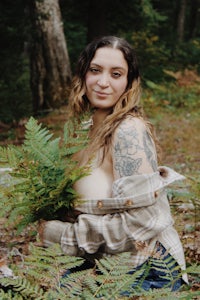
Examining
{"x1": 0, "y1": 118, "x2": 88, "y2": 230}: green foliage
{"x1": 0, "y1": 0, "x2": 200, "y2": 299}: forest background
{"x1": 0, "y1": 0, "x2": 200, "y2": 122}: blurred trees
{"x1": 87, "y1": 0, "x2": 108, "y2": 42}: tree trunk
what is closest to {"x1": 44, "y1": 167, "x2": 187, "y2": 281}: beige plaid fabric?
{"x1": 0, "y1": 118, "x2": 88, "y2": 230}: green foliage

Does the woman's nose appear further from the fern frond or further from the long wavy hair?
the fern frond

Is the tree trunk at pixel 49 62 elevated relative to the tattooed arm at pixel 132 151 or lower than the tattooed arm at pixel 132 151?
lower

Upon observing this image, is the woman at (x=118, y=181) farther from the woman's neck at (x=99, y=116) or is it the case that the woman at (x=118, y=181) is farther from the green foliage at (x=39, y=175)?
the green foliage at (x=39, y=175)

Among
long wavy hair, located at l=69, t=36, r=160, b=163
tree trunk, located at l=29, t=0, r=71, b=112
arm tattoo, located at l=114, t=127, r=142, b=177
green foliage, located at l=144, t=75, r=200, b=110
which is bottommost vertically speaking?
green foliage, located at l=144, t=75, r=200, b=110

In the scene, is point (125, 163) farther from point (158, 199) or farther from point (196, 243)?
point (196, 243)

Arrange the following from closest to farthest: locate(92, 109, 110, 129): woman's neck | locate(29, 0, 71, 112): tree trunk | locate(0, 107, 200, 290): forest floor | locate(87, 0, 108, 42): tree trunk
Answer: locate(92, 109, 110, 129): woman's neck
locate(0, 107, 200, 290): forest floor
locate(29, 0, 71, 112): tree trunk
locate(87, 0, 108, 42): tree trunk

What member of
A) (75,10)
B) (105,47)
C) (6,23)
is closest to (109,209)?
(105,47)

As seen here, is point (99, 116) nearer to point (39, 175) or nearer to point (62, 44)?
point (39, 175)

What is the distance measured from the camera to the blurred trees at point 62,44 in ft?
33.2

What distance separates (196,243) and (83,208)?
1.64m

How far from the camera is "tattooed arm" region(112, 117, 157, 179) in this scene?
2.78 m

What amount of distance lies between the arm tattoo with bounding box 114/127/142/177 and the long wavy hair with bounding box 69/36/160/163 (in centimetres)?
11

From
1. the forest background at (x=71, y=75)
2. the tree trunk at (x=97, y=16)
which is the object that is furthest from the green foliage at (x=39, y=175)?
the tree trunk at (x=97, y=16)

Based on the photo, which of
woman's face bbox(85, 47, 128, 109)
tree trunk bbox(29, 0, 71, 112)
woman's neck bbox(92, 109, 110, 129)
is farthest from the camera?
tree trunk bbox(29, 0, 71, 112)
